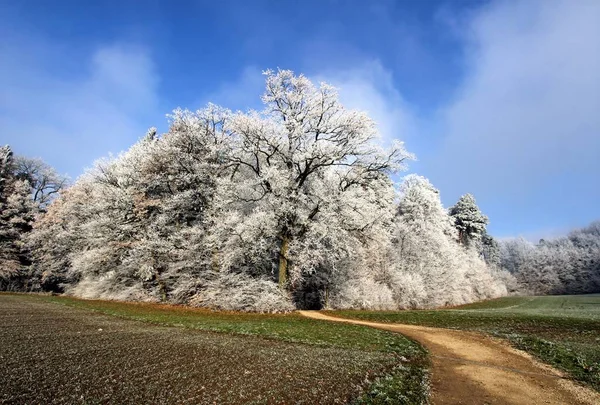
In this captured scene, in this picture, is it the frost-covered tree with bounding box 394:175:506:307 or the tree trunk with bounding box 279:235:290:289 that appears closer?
the tree trunk with bounding box 279:235:290:289

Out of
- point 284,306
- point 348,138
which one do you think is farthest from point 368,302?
point 348,138

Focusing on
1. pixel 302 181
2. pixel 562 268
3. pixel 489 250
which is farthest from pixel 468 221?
pixel 302 181

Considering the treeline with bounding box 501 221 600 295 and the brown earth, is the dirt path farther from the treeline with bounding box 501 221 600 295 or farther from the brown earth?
the treeline with bounding box 501 221 600 295

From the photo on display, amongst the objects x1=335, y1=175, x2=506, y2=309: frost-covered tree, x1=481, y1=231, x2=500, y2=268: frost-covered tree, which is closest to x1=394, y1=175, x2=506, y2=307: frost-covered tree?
x1=335, y1=175, x2=506, y2=309: frost-covered tree

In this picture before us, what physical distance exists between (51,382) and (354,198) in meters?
22.4

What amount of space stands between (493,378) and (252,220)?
18.5 m

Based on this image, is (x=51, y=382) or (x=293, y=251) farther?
(x=293, y=251)

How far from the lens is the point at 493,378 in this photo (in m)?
10.0

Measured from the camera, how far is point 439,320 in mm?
22172

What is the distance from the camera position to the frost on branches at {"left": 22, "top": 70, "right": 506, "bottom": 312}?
2684 cm

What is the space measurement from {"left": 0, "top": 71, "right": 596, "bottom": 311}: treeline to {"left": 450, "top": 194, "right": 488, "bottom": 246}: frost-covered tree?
2722cm

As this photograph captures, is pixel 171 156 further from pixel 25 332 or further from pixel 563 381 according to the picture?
pixel 563 381

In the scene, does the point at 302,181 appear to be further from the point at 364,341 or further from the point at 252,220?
the point at 364,341

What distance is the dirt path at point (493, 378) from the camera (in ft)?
27.7
